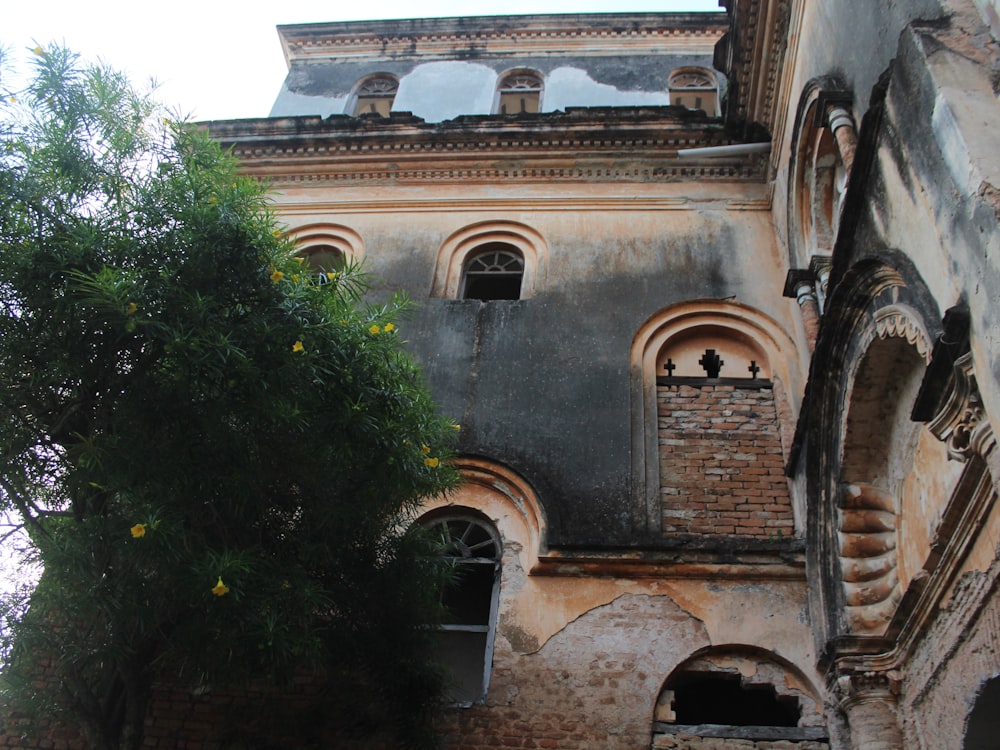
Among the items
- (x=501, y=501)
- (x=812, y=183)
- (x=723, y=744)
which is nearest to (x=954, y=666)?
(x=723, y=744)

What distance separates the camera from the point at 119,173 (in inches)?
229

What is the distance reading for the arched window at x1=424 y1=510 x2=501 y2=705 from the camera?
7328 mm

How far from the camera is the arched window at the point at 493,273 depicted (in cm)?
1027

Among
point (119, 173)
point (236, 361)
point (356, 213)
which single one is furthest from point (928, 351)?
point (356, 213)

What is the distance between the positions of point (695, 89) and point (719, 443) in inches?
284

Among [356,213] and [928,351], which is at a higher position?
[356,213]

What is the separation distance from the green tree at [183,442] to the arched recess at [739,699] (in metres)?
1.92

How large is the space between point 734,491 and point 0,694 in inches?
224

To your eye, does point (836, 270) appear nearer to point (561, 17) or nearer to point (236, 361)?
point (236, 361)

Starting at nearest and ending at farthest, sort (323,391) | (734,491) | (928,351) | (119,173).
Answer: (928,351) → (323,391) → (119,173) → (734,491)

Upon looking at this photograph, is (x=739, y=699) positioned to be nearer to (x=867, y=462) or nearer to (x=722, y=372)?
(x=867, y=462)

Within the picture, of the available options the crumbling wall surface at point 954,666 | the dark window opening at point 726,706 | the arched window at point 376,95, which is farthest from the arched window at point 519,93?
the crumbling wall surface at point 954,666

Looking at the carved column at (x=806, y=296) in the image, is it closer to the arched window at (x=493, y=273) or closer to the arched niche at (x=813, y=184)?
the arched niche at (x=813, y=184)

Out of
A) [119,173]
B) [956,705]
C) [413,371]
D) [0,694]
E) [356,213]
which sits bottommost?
[0,694]
